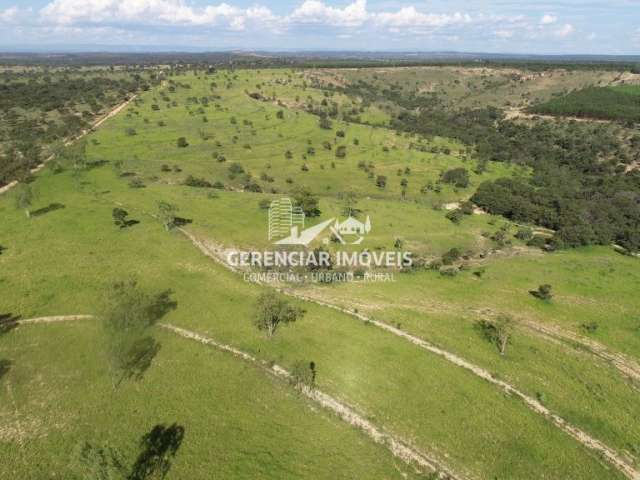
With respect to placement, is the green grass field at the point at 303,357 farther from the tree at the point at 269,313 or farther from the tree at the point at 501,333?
the tree at the point at 269,313

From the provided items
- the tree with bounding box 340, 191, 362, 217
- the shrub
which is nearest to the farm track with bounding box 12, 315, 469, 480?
the tree with bounding box 340, 191, 362, 217

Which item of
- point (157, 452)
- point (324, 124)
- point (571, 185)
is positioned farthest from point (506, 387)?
point (324, 124)

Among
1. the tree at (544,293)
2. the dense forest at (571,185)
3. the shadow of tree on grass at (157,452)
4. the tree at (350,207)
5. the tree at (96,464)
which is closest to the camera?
the tree at (96,464)

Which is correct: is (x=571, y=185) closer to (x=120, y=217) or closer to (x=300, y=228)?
(x=300, y=228)

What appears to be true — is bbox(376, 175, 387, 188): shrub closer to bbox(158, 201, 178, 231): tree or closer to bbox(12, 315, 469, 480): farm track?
bbox(158, 201, 178, 231): tree

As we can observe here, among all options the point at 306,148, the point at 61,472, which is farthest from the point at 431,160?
the point at 61,472

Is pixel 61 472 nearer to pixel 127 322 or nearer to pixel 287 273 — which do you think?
pixel 127 322

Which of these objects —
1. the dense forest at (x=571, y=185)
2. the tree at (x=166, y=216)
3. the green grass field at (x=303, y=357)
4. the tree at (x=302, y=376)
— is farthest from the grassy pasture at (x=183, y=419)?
the dense forest at (x=571, y=185)
